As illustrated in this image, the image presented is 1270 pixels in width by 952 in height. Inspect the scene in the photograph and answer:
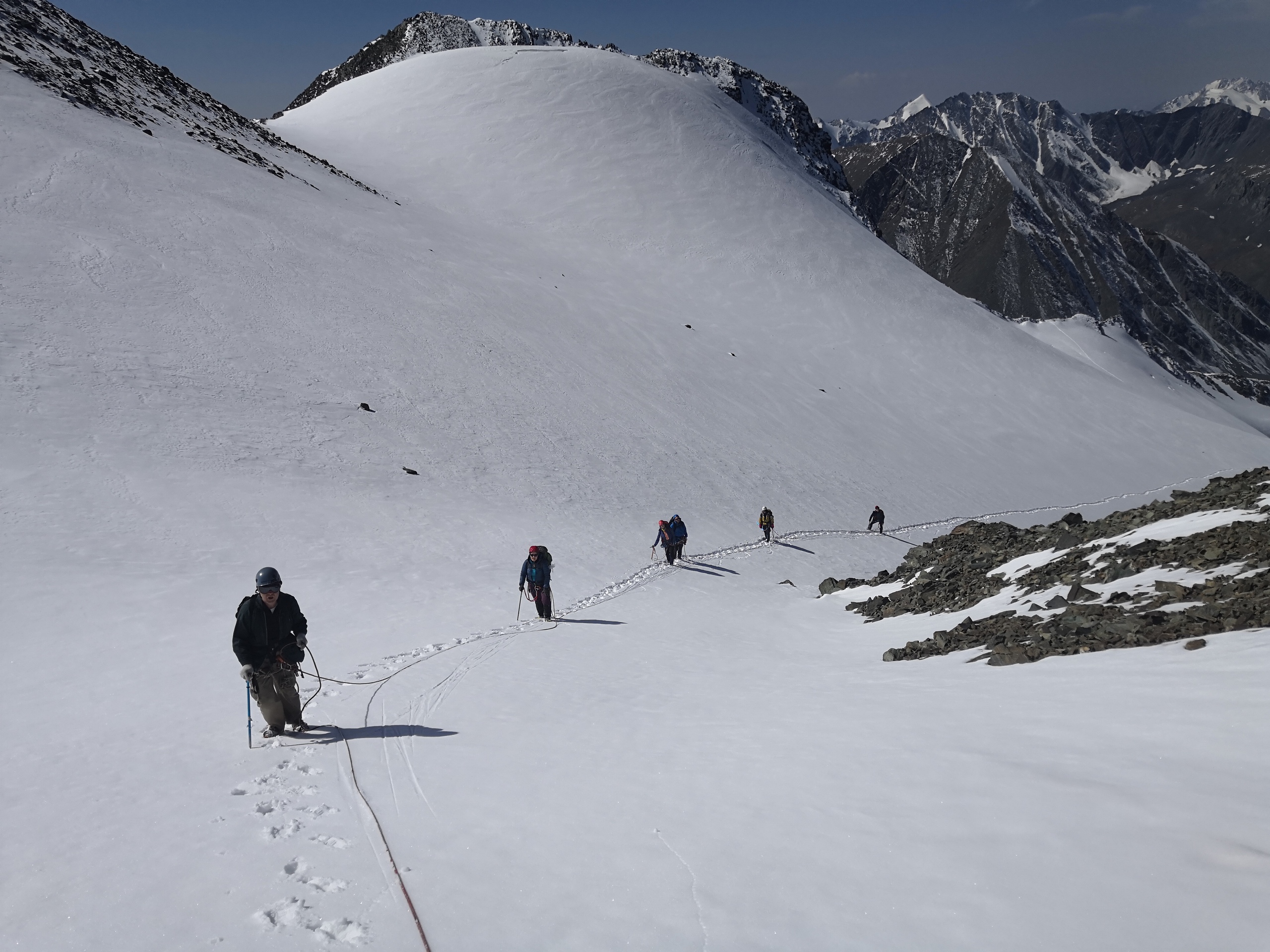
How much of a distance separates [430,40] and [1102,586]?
159057 mm

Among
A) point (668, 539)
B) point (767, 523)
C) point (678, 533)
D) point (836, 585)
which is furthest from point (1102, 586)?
point (767, 523)

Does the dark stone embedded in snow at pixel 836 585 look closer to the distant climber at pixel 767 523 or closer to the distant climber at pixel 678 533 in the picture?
the distant climber at pixel 678 533

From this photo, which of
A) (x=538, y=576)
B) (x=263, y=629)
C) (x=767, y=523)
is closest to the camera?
(x=263, y=629)

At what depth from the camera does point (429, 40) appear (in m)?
142

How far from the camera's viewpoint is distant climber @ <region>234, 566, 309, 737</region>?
27.1 ft

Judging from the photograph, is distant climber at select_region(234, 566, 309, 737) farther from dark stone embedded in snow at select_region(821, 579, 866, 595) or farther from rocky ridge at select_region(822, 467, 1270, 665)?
dark stone embedded in snow at select_region(821, 579, 866, 595)

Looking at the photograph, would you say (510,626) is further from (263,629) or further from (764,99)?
(764,99)

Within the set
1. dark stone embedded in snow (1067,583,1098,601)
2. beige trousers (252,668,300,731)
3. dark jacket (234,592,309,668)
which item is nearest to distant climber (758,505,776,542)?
dark stone embedded in snow (1067,583,1098,601)

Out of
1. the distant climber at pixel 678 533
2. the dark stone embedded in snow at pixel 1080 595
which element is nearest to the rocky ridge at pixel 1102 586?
the dark stone embedded in snow at pixel 1080 595

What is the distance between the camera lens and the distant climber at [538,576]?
16719 millimetres

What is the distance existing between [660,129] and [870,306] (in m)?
35.2

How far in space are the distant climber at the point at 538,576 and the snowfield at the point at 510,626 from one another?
64 cm

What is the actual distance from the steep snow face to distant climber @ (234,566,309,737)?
505 feet

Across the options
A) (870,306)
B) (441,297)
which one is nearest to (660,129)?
(870,306)
